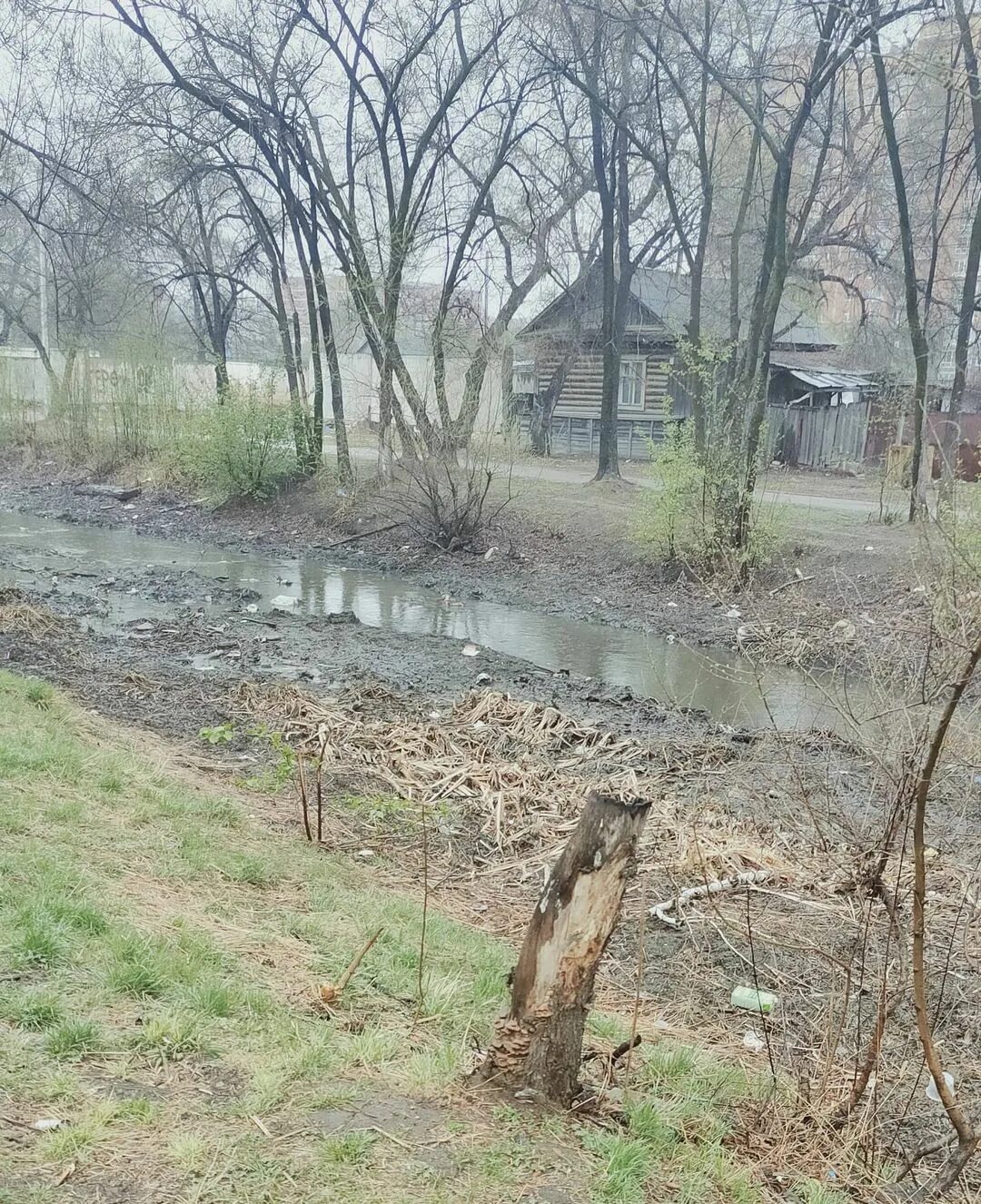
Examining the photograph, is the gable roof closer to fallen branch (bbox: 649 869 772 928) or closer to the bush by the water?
the bush by the water

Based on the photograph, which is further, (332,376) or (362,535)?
(332,376)

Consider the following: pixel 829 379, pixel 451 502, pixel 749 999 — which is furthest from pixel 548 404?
pixel 749 999

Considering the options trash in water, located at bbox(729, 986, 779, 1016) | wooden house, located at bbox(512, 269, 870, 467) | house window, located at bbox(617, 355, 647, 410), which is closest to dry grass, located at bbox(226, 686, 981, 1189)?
trash in water, located at bbox(729, 986, 779, 1016)

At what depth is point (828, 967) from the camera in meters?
4.72

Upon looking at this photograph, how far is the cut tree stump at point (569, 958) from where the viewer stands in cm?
299

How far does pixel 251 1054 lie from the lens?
3.09 metres

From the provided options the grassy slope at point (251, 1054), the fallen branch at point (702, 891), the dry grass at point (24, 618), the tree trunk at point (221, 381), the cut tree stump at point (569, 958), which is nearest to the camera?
the grassy slope at point (251, 1054)

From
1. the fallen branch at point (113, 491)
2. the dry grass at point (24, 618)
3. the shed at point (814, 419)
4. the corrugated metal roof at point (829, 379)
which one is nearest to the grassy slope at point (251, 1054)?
the dry grass at point (24, 618)

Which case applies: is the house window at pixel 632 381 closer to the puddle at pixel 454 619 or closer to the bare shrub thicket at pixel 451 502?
the bare shrub thicket at pixel 451 502

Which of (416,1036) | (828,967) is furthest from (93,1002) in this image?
(828,967)

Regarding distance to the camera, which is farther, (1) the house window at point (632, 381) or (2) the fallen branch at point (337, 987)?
(1) the house window at point (632, 381)

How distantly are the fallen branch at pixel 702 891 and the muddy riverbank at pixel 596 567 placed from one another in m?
2.73

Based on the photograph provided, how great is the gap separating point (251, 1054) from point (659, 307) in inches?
1228

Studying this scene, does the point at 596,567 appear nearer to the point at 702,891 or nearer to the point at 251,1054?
the point at 702,891
